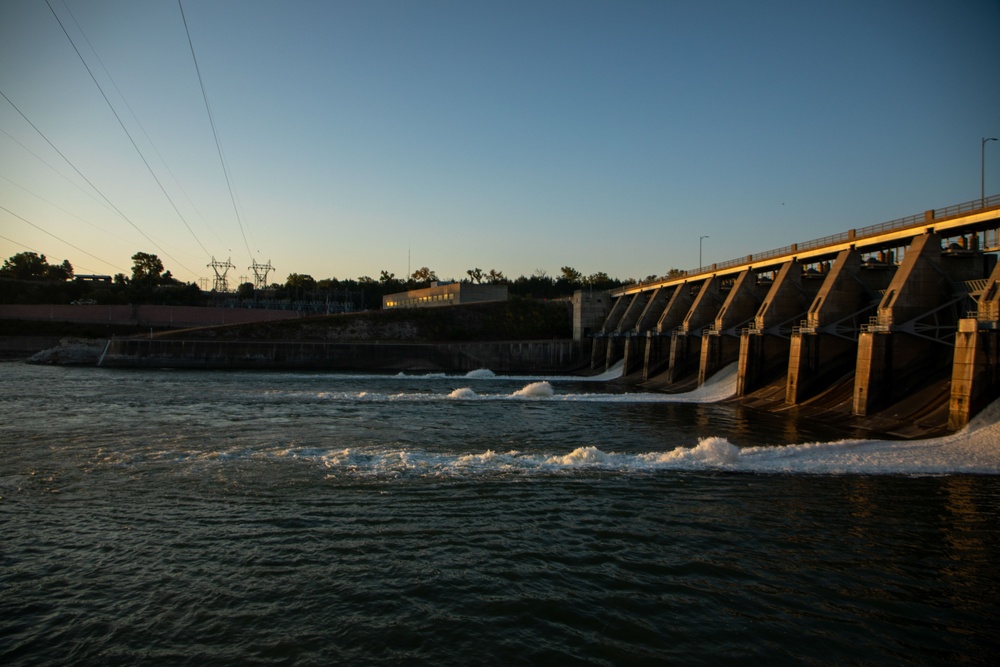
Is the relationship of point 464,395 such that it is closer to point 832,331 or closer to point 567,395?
point 567,395

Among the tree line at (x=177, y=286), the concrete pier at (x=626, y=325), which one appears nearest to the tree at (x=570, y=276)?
the tree line at (x=177, y=286)

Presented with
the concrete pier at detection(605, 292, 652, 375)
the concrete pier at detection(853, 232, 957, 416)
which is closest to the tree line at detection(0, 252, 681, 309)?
the concrete pier at detection(605, 292, 652, 375)

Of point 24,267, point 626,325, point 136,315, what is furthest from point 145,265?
point 626,325

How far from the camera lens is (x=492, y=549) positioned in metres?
13.0

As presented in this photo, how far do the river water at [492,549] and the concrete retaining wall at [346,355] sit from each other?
54177mm

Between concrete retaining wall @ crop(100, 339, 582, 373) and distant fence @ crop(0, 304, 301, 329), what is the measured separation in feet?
76.9

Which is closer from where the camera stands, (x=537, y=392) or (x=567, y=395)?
(x=567, y=395)

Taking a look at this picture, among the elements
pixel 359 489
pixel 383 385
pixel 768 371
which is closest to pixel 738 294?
pixel 768 371

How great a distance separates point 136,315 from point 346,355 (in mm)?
52110

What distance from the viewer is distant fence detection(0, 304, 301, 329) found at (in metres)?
105

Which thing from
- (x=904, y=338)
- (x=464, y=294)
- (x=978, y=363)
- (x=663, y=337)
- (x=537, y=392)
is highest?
(x=464, y=294)

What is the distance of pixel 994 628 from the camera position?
10.0m

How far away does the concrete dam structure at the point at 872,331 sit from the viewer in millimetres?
28219

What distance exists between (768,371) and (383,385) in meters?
32.4
